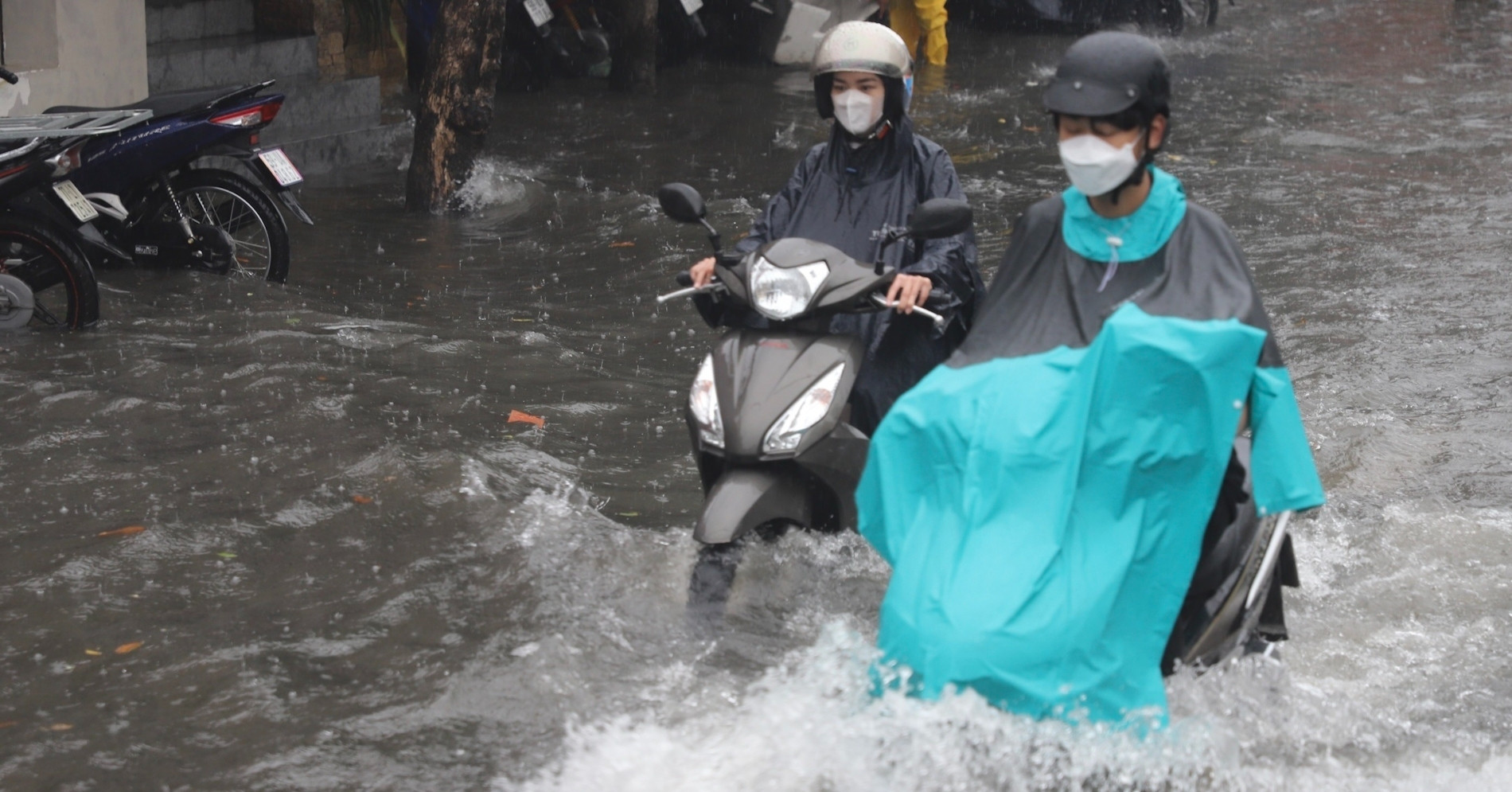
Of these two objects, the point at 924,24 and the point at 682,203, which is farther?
the point at 924,24

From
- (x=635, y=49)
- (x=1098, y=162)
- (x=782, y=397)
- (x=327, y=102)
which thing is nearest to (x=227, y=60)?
(x=327, y=102)

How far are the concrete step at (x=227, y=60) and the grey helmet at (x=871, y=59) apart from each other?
7.40 metres

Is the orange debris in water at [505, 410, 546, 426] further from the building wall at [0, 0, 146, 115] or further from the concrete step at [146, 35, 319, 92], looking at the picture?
the concrete step at [146, 35, 319, 92]

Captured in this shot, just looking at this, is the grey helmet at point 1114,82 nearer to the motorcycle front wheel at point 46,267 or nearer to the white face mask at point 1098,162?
the white face mask at point 1098,162

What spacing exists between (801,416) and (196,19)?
9.52 metres

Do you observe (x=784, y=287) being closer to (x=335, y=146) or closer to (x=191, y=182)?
(x=191, y=182)

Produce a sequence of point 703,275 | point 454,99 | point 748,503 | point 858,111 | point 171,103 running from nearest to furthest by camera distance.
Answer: point 748,503
point 703,275
point 858,111
point 171,103
point 454,99

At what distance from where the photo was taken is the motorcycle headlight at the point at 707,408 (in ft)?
12.7

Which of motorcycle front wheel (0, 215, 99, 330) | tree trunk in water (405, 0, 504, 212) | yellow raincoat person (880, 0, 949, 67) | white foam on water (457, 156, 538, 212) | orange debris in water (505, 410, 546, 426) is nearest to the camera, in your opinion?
orange debris in water (505, 410, 546, 426)

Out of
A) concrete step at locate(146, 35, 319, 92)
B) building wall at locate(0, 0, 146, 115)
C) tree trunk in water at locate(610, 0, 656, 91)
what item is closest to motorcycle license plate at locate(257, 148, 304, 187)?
building wall at locate(0, 0, 146, 115)

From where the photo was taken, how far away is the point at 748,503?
376 cm

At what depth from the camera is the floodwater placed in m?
3.47

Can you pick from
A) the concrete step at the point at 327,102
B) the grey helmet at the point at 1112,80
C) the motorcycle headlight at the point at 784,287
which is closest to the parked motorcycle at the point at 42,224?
the motorcycle headlight at the point at 784,287

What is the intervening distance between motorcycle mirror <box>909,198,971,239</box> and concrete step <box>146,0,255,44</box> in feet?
30.2
